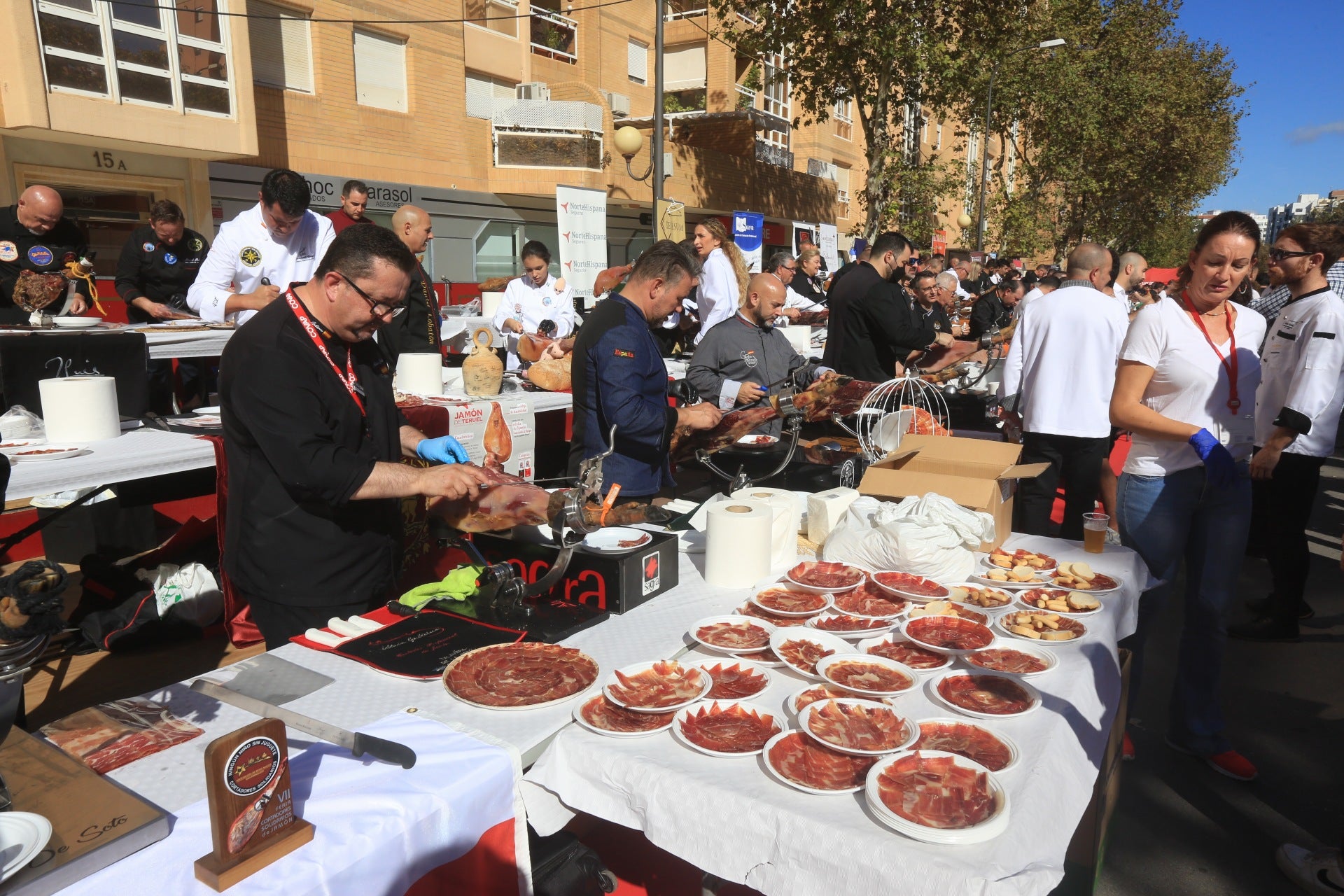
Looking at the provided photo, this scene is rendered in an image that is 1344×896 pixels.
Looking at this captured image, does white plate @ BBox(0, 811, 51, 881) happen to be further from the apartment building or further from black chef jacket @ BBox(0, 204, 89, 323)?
the apartment building

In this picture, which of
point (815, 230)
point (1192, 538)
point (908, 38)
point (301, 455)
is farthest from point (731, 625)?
point (908, 38)

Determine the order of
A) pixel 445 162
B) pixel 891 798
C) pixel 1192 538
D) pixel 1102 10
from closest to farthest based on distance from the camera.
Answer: pixel 891 798 < pixel 1192 538 < pixel 445 162 < pixel 1102 10

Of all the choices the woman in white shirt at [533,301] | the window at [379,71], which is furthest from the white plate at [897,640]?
the window at [379,71]

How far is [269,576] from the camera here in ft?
7.54

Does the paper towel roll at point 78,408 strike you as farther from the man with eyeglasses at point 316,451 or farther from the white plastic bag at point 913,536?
the white plastic bag at point 913,536

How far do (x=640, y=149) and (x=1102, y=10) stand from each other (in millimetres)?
16327

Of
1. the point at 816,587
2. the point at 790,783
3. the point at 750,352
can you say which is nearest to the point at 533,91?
the point at 750,352

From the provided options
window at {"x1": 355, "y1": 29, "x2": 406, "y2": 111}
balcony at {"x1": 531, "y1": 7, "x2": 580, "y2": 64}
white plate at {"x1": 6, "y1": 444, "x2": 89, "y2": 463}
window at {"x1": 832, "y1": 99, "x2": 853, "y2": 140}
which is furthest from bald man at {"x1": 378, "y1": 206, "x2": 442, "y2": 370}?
window at {"x1": 832, "y1": 99, "x2": 853, "y2": 140}

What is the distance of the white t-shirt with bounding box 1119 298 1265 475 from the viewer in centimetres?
287

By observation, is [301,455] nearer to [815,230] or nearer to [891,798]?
[891,798]

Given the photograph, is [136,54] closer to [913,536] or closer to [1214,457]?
[913,536]

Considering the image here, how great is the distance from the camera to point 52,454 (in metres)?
3.17

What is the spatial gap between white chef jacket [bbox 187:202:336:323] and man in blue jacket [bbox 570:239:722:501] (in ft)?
6.87

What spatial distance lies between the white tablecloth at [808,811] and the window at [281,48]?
50.7ft
